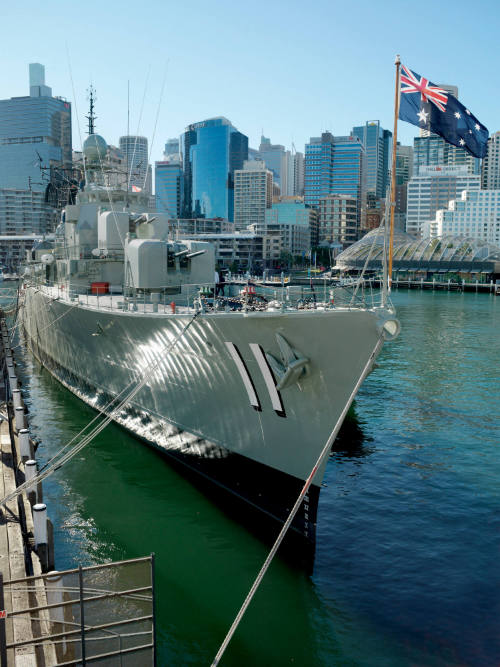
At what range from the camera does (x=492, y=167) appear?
17988 cm

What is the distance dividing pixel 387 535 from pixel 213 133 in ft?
604

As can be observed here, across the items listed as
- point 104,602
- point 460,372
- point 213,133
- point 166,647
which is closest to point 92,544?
point 104,602

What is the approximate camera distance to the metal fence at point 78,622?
19.2ft

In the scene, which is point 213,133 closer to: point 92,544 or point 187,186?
point 187,186

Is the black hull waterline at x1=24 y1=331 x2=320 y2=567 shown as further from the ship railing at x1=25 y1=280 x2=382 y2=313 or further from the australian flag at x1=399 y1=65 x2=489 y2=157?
the australian flag at x1=399 y1=65 x2=489 y2=157

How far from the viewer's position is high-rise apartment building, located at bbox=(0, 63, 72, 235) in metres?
159

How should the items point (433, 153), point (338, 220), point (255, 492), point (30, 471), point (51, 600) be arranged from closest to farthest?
point (51, 600) → point (30, 471) → point (255, 492) → point (338, 220) → point (433, 153)

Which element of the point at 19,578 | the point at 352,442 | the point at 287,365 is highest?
the point at 287,365

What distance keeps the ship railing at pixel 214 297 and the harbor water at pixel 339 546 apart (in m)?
3.94

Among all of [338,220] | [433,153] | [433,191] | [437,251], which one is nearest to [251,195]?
[338,220]

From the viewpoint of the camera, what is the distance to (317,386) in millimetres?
9781

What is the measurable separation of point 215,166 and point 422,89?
7012 inches

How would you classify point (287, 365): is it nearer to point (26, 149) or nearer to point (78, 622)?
point (78, 622)

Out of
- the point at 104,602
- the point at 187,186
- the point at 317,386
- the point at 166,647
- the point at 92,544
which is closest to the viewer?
the point at 166,647
